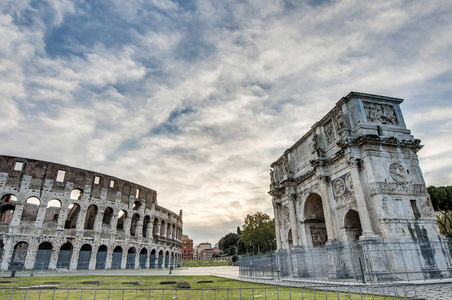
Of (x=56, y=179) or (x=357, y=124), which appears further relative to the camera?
(x=56, y=179)

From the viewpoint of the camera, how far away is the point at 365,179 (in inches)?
647

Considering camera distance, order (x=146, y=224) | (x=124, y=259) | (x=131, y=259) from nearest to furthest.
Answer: (x=124, y=259) < (x=131, y=259) < (x=146, y=224)

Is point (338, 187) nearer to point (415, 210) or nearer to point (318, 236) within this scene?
point (415, 210)

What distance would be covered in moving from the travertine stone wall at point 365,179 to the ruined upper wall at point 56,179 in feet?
97.2

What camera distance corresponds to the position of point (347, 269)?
55.0 feet

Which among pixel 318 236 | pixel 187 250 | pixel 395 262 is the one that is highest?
pixel 187 250

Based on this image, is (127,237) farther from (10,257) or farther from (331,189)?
(331,189)

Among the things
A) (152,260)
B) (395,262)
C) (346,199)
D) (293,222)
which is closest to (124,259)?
(152,260)

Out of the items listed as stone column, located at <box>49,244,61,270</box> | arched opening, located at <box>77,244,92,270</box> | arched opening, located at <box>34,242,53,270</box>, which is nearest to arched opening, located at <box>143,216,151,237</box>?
arched opening, located at <box>77,244,92,270</box>

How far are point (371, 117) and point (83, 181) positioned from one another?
3685cm

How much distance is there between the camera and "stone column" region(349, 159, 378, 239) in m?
14.9

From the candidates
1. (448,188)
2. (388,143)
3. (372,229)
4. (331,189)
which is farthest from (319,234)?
(448,188)

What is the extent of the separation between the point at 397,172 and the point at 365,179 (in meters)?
2.07

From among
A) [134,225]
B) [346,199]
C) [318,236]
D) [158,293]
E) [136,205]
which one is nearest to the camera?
[158,293]
